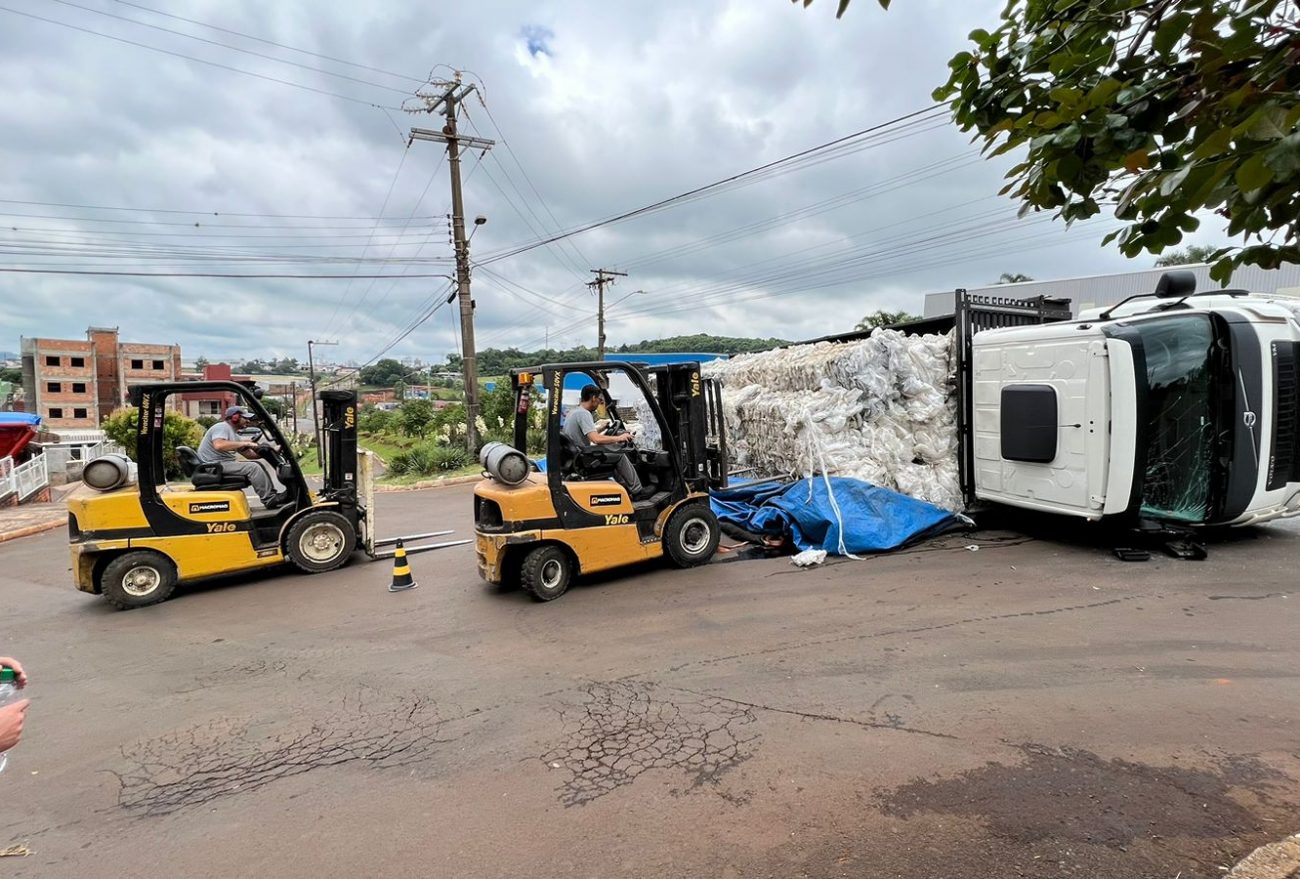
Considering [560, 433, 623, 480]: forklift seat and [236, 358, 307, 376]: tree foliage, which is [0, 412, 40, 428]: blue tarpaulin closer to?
[560, 433, 623, 480]: forklift seat

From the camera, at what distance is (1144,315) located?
6965mm

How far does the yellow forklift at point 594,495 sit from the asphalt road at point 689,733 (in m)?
0.54

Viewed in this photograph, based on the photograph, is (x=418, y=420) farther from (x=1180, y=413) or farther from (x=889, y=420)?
(x=1180, y=413)

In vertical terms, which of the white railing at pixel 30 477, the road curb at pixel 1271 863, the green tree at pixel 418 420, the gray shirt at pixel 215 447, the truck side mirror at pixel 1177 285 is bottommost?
the road curb at pixel 1271 863

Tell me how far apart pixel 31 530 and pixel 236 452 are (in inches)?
351

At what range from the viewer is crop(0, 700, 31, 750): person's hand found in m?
2.07

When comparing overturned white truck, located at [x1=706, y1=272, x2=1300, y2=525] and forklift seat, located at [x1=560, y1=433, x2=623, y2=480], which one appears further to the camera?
forklift seat, located at [x1=560, y1=433, x2=623, y2=480]

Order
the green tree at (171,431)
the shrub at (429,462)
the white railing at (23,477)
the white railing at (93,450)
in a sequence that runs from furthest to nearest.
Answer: the white railing at (93,450)
the green tree at (171,431)
the shrub at (429,462)
the white railing at (23,477)

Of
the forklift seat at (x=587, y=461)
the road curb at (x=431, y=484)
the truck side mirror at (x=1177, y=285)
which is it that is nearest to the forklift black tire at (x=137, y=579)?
the forklift seat at (x=587, y=461)

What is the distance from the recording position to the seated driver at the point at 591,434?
6898 mm

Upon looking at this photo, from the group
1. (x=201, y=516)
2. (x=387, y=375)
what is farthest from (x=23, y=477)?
(x=387, y=375)

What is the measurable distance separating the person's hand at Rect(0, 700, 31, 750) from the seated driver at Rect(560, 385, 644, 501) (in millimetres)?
4903

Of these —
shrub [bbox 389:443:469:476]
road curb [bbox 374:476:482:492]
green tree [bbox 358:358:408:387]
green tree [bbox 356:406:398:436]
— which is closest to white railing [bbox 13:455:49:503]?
shrub [bbox 389:443:469:476]

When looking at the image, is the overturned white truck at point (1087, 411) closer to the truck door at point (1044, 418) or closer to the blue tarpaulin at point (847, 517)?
the truck door at point (1044, 418)
